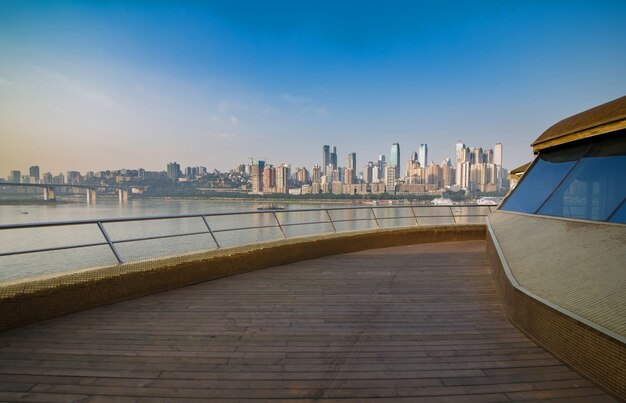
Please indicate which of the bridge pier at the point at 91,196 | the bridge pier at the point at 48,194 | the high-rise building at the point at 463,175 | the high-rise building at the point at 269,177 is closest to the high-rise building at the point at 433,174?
the high-rise building at the point at 463,175

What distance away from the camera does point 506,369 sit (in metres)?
2.52

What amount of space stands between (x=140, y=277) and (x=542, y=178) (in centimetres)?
734

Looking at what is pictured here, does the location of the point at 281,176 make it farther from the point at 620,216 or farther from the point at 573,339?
the point at 573,339

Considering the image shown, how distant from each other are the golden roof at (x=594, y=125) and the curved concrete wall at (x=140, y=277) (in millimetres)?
4603

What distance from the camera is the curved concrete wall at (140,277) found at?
3424 millimetres

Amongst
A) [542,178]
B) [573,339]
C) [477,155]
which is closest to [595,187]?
[542,178]

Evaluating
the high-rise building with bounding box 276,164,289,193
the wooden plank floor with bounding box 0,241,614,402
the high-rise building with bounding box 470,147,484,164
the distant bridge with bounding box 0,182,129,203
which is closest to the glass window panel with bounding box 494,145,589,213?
the wooden plank floor with bounding box 0,241,614,402

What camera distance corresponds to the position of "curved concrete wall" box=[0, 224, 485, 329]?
3.42 m

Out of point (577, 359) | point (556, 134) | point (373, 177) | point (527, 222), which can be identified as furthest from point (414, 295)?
point (373, 177)

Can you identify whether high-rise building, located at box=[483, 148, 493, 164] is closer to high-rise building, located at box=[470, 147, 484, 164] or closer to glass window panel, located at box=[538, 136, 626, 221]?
high-rise building, located at box=[470, 147, 484, 164]

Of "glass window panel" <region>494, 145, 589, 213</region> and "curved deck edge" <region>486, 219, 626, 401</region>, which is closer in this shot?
"curved deck edge" <region>486, 219, 626, 401</region>

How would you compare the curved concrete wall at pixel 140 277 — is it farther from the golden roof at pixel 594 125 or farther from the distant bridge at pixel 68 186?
the distant bridge at pixel 68 186

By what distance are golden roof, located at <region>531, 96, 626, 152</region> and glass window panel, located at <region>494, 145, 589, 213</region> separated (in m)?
0.24

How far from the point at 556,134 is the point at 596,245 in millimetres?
Result: 3410
